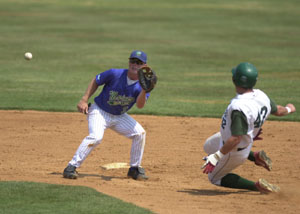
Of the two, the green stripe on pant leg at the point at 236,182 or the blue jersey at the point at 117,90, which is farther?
the blue jersey at the point at 117,90

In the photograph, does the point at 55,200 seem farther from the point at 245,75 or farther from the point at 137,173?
the point at 245,75

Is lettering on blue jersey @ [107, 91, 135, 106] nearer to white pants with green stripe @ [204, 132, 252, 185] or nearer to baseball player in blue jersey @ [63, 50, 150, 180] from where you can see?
baseball player in blue jersey @ [63, 50, 150, 180]

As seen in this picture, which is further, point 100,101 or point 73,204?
point 100,101

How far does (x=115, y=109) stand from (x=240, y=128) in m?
2.09

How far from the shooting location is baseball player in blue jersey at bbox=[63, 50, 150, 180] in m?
7.90

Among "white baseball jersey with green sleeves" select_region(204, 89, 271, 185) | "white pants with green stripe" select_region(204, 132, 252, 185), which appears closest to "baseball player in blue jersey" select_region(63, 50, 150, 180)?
"white pants with green stripe" select_region(204, 132, 252, 185)

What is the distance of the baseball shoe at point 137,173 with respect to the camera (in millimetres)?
8195

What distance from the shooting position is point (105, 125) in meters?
8.16

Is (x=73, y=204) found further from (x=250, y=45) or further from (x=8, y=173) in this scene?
(x=250, y=45)

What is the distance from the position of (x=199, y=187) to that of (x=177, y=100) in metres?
6.88

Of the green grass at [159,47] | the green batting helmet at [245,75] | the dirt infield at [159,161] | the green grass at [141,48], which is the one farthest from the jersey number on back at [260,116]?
the green grass at [159,47]

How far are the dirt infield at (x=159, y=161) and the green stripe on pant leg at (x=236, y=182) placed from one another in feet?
0.40

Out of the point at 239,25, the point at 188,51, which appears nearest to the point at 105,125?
the point at 188,51

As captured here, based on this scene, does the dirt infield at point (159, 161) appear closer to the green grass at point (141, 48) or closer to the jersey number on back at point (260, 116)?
the green grass at point (141, 48)
